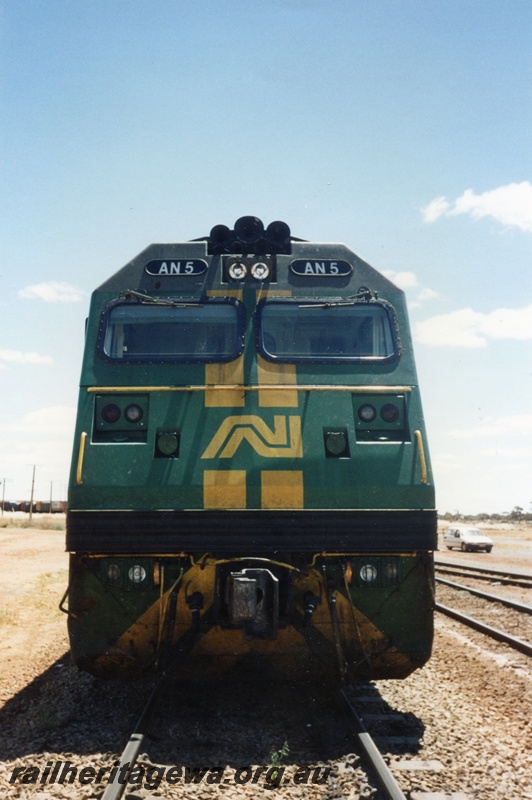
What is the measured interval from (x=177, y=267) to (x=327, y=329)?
1416 mm

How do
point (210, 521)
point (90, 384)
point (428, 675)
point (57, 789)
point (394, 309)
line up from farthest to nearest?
1. point (428, 675)
2. point (394, 309)
3. point (90, 384)
4. point (210, 521)
5. point (57, 789)

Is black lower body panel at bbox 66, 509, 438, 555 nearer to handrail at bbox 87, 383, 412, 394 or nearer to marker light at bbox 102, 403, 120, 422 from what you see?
marker light at bbox 102, 403, 120, 422

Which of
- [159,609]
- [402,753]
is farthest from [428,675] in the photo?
[159,609]

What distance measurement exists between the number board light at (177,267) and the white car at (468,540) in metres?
29.9

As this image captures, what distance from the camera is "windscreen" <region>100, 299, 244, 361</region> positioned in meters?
5.91

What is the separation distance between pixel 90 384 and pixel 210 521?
153 cm

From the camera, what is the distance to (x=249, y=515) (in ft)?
16.8

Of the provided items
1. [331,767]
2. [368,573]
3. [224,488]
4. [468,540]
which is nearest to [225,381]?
[224,488]

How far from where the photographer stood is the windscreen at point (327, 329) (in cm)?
593

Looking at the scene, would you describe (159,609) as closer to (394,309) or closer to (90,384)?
(90,384)

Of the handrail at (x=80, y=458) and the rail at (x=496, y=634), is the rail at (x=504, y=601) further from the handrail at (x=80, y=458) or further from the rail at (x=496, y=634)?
the handrail at (x=80, y=458)

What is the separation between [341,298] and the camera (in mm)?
6082

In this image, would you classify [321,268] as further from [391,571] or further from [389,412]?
[391,571]

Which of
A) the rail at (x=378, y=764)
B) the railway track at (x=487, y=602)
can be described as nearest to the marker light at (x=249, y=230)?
the rail at (x=378, y=764)
